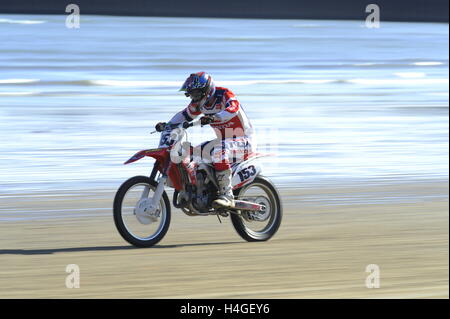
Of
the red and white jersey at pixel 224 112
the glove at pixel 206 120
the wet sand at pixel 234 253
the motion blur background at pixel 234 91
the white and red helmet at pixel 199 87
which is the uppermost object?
the motion blur background at pixel 234 91

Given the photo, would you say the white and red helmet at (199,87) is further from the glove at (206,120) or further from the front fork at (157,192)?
the front fork at (157,192)

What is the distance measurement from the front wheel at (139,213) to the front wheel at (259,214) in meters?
0.81

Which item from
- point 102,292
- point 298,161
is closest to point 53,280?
point 102,292

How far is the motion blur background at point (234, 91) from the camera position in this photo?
13.7m

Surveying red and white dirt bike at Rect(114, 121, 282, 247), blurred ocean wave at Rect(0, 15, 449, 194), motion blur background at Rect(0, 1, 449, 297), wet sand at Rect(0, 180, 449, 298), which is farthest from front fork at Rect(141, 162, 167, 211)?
blurred ocean wave at Rect(0, 15, 449, 194)

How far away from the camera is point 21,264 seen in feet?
27.9

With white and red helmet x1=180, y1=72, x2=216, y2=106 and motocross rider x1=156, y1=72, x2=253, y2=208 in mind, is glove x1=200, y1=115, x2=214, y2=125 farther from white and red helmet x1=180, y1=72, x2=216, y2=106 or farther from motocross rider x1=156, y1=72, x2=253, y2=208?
white and red helmet x1=180, y1=72, x2=216, y2=106

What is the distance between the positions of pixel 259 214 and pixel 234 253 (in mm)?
764

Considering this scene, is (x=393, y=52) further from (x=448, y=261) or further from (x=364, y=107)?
(x=448, y=261)

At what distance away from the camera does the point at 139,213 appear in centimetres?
912

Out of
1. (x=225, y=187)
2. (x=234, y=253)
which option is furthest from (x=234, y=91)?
(x=234, y=253)

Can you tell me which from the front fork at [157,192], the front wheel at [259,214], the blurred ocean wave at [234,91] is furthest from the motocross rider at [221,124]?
the blurred ocean wave at [234,91]

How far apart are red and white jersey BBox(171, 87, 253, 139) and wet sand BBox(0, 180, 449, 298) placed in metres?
1.08
